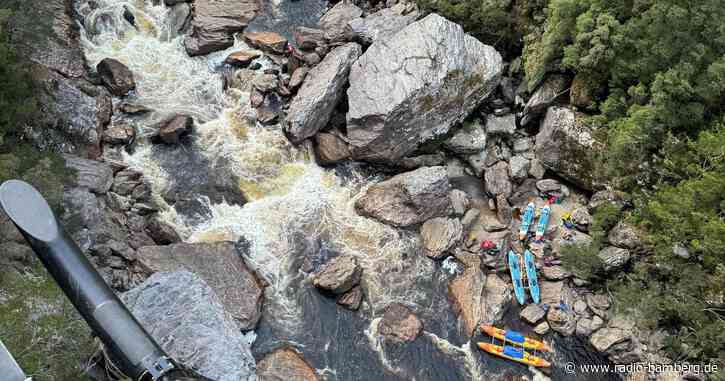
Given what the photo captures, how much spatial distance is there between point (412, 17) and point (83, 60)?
1264 cm

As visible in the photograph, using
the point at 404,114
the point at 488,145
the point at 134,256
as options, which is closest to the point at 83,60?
the point at 134,256

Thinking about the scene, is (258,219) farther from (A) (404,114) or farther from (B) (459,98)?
(B) (459,98)

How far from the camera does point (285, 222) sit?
1808cm

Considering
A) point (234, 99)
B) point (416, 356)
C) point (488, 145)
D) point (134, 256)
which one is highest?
point (234, 99)

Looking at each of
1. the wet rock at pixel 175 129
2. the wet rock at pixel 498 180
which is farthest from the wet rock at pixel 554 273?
the wet rock at pixel 175 129

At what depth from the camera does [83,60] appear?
2030 centimetres

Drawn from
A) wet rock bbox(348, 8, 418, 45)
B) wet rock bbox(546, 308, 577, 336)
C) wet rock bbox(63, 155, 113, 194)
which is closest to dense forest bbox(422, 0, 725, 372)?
wet rock bbox(546, 308, 577, 336)

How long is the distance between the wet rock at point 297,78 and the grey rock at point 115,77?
578 cm

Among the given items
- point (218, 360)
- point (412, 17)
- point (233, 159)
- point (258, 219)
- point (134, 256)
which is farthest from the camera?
point (412, 17)

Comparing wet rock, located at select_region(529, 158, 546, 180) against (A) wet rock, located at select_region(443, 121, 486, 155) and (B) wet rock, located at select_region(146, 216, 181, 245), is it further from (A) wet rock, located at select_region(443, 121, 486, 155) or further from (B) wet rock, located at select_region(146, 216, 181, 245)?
(B) wet rock, located at select_region(146, 216, 181, 245)

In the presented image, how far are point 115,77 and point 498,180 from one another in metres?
14.3

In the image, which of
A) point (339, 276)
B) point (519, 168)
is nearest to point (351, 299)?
point (339, 276)

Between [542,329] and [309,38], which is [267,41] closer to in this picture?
[309,38]

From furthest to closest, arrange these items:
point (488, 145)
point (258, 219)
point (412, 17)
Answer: point (412, 17), point (488, 145), point (258, 219)
